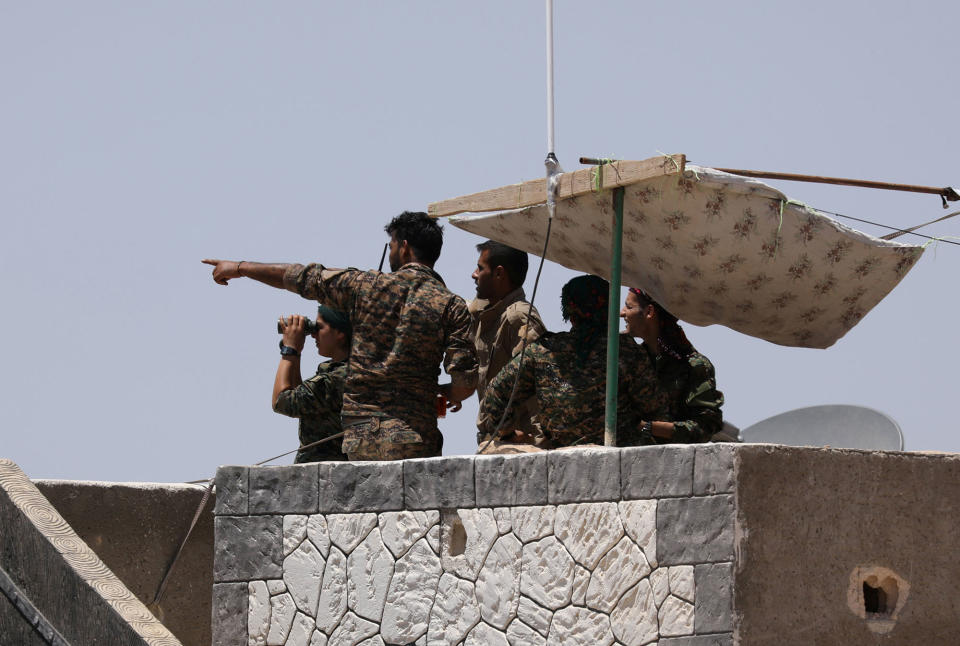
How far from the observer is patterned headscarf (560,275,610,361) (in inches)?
265

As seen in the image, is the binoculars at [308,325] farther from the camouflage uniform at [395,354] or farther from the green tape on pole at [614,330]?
the green tape on pole at [614,330]

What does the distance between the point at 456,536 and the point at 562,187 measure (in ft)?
6.11

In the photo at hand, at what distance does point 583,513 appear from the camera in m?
6.01

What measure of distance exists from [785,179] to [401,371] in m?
2.32

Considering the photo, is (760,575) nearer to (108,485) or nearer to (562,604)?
(562,604)

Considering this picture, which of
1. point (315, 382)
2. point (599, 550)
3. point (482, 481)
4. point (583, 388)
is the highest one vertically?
point (315, 382)

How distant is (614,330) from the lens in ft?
20.6

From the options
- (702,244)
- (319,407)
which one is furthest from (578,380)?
(319,407)

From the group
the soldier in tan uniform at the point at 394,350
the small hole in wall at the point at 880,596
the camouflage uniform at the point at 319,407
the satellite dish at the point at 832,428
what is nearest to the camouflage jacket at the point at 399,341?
the soldier in tan uniform at the point at 394,350

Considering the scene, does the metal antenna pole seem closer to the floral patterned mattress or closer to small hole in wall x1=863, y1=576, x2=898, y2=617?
the floral patterned mattress

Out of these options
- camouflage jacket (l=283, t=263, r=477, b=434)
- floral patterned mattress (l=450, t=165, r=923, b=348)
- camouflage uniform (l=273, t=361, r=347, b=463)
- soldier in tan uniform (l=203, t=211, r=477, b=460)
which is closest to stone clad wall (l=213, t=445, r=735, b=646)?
soldier in tan uniform (l=203, t=211, r=477, b=460)

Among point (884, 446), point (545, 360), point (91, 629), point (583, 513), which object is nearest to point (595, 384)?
→ point (545, 360)

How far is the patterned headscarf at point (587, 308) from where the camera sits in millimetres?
6719

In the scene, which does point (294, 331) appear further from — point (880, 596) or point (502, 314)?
point (880, 596)
